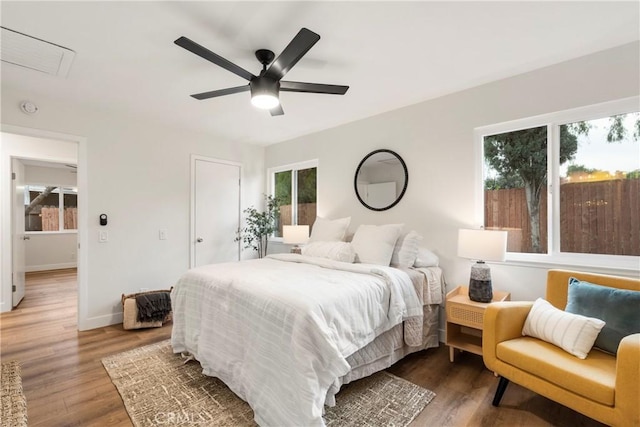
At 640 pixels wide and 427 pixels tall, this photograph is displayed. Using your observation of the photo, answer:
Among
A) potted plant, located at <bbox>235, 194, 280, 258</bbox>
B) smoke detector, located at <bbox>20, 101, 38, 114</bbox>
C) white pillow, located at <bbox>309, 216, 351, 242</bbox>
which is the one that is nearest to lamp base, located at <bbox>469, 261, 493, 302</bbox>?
white pillow, located at <bbox>309, 216, 351, 242</bbox>

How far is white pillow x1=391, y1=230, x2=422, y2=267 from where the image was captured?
268 cm

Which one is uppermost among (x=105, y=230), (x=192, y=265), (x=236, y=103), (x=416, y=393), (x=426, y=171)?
(x=236, y=103)

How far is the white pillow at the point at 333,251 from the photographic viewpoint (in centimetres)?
290

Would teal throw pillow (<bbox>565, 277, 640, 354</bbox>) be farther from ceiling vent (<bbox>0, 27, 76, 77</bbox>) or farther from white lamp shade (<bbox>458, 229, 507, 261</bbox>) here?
ceiling vent (<bbox>0, 27, 76, 77</bbox>)

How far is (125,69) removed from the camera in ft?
7.88

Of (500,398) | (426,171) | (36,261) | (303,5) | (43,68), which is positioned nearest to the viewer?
(303,5)

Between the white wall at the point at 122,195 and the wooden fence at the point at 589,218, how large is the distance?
387cm

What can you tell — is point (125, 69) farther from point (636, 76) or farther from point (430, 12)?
point (636, 76)

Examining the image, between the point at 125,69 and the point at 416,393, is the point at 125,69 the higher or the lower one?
the higher one

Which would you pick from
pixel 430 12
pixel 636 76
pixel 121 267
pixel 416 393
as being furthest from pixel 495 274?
pixel 121 267

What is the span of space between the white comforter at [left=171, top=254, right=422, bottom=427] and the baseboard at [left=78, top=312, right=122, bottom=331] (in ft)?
4.70

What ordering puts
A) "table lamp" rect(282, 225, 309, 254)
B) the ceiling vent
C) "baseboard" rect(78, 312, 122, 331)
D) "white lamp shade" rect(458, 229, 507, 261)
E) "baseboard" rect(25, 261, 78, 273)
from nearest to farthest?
the ceiling vent, "white lamp shade" rect(458, 229, 507, 261), "baseboard" rect(78, 312, 122, 331), "table lamp" rect(282, 225, 309, 254), "baseboard" rect(25, 261, 78, 273)

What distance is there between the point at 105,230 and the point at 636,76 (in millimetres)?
5031

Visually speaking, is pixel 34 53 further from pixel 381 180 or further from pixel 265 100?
pixel 381 180
